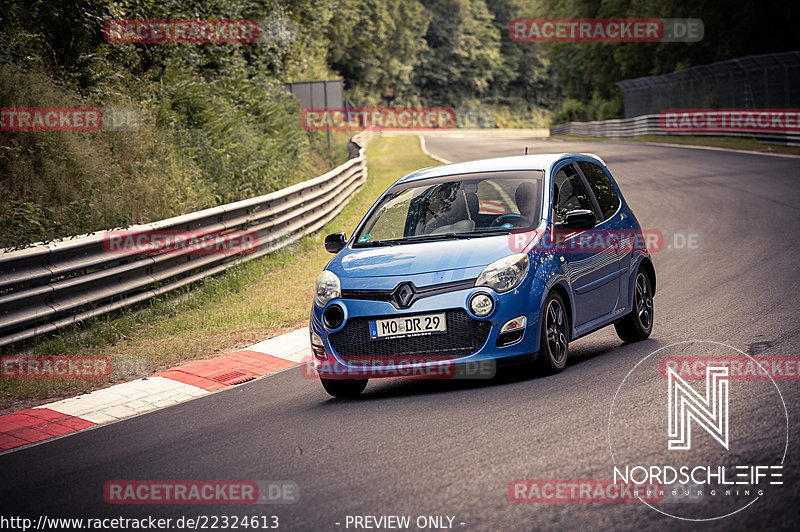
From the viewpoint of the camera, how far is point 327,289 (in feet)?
22.6

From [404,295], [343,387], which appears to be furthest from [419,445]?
[343,387]

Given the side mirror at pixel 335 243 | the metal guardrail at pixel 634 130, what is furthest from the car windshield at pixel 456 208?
the metal guardrail at pixel 634 130

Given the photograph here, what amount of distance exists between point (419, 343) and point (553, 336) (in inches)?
41.7

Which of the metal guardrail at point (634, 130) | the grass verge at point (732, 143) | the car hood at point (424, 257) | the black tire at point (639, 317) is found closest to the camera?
the car hood at point (424, 257)

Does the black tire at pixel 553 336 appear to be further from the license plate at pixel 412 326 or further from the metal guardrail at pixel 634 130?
the metal guardrail at pixel 634 130

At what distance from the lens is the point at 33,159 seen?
41.4ft

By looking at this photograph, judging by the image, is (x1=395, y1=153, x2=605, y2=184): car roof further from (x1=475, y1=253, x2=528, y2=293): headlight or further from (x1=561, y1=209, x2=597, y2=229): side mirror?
(x1=475, y1=253, x2=528, y2=293): headlight

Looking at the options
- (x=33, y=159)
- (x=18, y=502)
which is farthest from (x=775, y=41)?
(x=18, y=502)

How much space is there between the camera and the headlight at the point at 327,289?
683cm

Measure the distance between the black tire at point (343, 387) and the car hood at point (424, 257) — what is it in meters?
0.81

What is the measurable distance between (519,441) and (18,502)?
264 centimetres

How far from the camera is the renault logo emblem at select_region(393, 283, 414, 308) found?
21.2 feet

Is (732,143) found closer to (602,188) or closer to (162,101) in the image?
(162,101)

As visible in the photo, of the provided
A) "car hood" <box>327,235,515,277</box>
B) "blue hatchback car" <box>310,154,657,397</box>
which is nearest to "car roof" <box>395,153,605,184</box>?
"blue hatchback car" <box>310,154,657,397</box>
